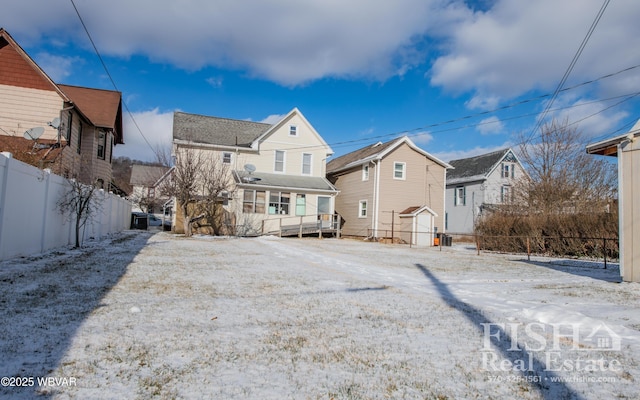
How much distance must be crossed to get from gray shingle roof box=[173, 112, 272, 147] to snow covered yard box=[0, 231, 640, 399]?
18.6 meters

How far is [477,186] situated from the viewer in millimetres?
33031

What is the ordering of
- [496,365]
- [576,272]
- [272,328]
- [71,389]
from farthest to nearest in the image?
1. [576,272]
2. [272,328]
3. [496,365]
4. [71,389]

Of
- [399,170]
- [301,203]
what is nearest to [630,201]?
[399,170]

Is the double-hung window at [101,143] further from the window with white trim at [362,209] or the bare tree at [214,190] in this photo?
the window with white trim at [362,209]

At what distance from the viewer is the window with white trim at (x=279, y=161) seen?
26717 millimetres

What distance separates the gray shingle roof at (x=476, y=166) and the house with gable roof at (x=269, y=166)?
1403 cm

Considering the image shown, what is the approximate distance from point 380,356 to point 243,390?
142 cm

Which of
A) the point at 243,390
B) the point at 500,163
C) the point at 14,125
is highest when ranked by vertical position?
the point at 500,163

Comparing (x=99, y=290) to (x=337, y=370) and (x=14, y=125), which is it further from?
(x=14, y=125)

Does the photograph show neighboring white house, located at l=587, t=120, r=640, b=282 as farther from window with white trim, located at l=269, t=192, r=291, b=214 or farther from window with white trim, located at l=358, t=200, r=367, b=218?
window with white trim, located at l=269, t=192, r=291, b=214

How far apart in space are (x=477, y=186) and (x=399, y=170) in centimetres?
1054

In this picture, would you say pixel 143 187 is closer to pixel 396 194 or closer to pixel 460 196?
pixel 396 194

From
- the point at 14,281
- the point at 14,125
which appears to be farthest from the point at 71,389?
the point at 14,125

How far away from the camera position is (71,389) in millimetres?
2807
